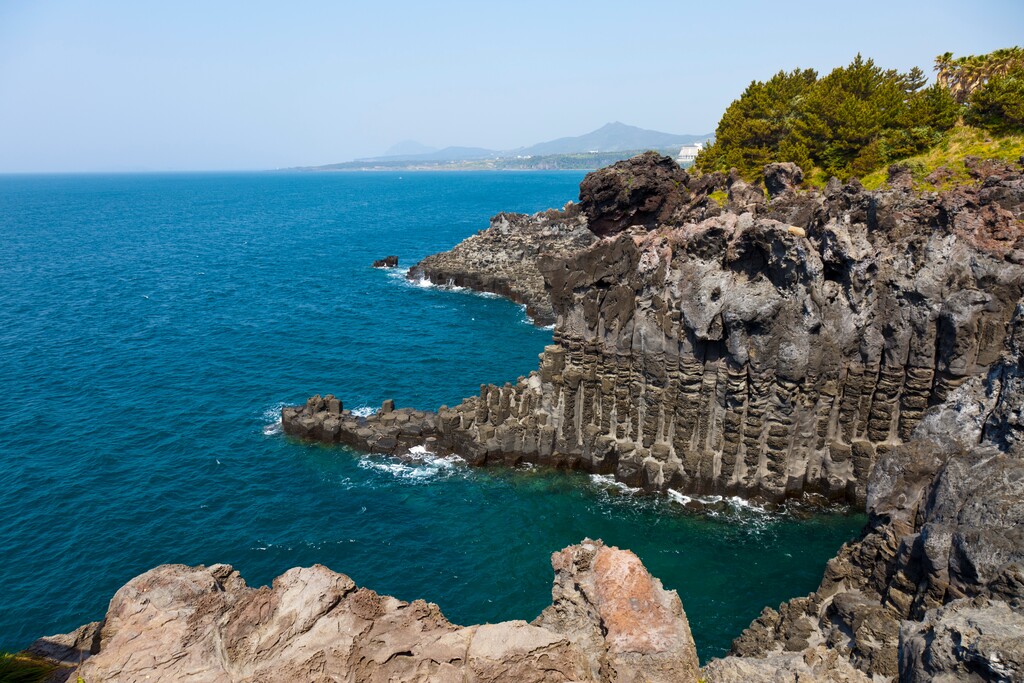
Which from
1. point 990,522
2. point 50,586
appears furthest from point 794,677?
point 50,586

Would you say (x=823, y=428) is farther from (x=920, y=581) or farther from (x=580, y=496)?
(x=920, y=581)

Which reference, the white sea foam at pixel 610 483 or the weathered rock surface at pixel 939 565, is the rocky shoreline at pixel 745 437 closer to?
the weathered rock surface at pixel 939 565

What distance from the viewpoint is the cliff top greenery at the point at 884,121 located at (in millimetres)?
57875

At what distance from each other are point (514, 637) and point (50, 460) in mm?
43396

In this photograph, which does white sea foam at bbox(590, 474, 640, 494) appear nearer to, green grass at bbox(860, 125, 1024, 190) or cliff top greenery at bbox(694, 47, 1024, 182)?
green grass at bbox(860, 125, 1024, 190)

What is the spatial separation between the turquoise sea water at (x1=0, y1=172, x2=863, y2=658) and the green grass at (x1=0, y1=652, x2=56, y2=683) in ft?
56.5

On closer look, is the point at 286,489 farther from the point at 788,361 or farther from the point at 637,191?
the point at 637,191

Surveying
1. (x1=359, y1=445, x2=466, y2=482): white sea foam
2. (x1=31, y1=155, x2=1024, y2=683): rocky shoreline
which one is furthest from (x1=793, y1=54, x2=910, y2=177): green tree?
(x1=359, y1=445, x2=466, y2=482): white sea foam

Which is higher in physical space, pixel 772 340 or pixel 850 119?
pixel 850 119

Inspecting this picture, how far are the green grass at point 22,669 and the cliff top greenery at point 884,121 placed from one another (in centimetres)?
6942

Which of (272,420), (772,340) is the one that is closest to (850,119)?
(772,340)

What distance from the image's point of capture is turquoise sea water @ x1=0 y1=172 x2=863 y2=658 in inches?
1217

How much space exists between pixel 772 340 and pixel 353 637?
2853cm

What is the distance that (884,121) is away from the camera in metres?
63.7
